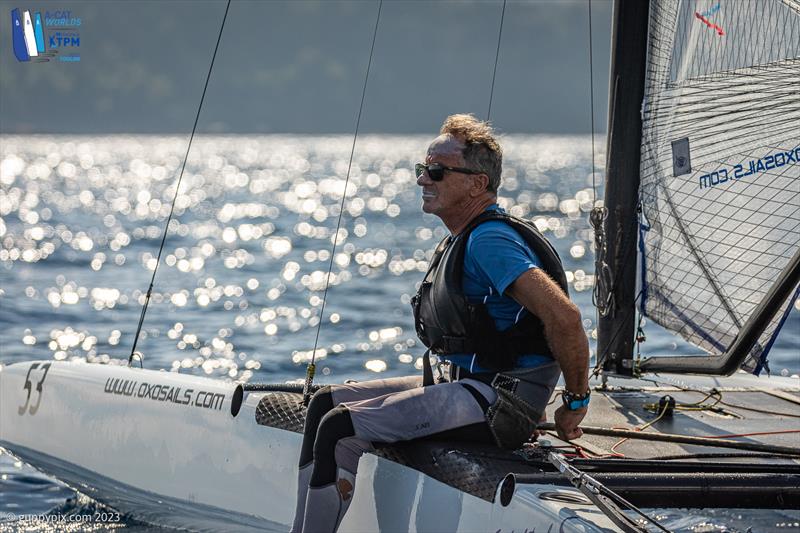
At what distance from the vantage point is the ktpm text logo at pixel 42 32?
9430 mm

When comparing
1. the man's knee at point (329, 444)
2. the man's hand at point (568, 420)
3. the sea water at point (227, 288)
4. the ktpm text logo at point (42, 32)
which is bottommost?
the sea water at point (227, 288)

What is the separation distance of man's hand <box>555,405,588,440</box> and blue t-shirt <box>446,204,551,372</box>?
197 mm

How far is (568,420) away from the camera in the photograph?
12.2ft

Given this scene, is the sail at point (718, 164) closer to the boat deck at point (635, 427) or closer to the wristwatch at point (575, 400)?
the boat deck at point (635, 427)

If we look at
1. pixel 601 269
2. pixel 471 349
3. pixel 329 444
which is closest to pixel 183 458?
pixel 329 444

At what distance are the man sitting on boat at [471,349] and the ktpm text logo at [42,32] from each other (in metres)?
6.01

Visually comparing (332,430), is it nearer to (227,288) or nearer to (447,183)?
(447,183)

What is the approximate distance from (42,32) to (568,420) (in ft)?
24.9

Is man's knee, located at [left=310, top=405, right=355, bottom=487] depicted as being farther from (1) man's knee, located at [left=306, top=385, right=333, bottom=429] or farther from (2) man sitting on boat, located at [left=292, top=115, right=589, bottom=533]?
(1) man's knee, located at [left=306, top=385, right=333, bottom=429]

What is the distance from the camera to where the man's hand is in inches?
146

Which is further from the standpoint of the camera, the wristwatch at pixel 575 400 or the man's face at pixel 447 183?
the man's face at pixel 447 183

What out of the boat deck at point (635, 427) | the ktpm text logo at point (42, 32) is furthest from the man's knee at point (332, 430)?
the ktpm text logo at point (42, 32)

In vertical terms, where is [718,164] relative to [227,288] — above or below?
above

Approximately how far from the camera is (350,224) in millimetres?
30359
